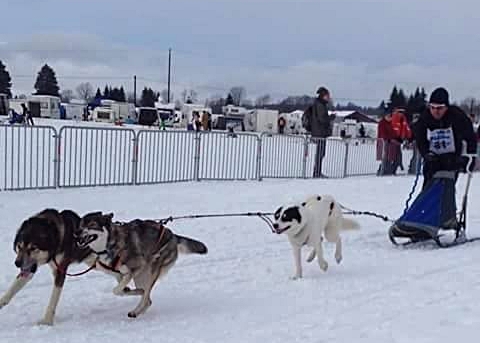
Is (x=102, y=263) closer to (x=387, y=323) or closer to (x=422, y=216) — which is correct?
(x=387, y=323)

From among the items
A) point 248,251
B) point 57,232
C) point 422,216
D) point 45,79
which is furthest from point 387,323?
point 45,79

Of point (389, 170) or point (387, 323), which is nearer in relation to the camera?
point (387, 323)

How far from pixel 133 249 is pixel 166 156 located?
956 cm

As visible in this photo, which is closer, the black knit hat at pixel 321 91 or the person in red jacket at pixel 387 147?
the black knit hat at pixel 321 91

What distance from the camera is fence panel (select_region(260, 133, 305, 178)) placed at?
1541 cm

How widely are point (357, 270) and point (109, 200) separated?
5.20 m

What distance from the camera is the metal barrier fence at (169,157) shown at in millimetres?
11906

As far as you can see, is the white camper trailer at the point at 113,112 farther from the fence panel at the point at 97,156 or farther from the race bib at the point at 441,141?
the race bib at the point at 441,141

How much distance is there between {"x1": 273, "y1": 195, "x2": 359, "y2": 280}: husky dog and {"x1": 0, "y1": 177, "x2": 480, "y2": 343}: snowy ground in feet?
0.70

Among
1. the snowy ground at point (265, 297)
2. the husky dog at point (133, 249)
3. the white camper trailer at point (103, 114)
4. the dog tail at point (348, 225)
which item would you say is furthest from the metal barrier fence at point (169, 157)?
the white camper trailer at point (103, 114)

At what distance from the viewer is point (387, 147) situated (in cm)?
1730

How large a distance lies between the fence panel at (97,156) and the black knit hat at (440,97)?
6.47 meters

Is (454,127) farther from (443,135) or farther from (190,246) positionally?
(190,246)

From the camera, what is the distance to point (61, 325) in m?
4.47
